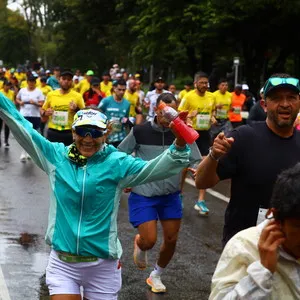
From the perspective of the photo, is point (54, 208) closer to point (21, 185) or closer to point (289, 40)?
point (21, 185)

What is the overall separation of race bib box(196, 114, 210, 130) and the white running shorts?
6895 millimetres

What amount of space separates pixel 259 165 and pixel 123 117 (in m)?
7.51

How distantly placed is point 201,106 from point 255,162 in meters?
7.28

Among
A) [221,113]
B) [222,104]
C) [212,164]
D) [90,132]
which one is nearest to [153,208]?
[90,132]

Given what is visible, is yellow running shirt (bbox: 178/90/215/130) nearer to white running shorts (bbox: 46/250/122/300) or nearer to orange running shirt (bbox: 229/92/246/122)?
orange running shirt (bbox: 229/92/246/122)

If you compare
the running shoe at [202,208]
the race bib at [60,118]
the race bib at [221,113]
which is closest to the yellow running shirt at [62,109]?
the race bib at [60,118]

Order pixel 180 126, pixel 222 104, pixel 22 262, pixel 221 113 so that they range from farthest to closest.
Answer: pixel 222 104
pixel 221 113
pixel 22 262
pixel 180 126

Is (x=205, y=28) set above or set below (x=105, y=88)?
above

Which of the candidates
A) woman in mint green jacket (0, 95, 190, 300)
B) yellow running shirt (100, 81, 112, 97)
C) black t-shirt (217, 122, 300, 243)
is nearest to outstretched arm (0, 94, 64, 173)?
woman in mint green jacket (0, 95, 190, 300)

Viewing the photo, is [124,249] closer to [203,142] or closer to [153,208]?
[153,208]

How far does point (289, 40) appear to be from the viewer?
2691 centimetres

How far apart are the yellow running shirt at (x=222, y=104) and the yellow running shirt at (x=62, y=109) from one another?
157 inches

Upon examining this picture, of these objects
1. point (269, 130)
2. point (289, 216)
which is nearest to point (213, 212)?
point (269, 130)

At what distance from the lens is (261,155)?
411 centimetres
